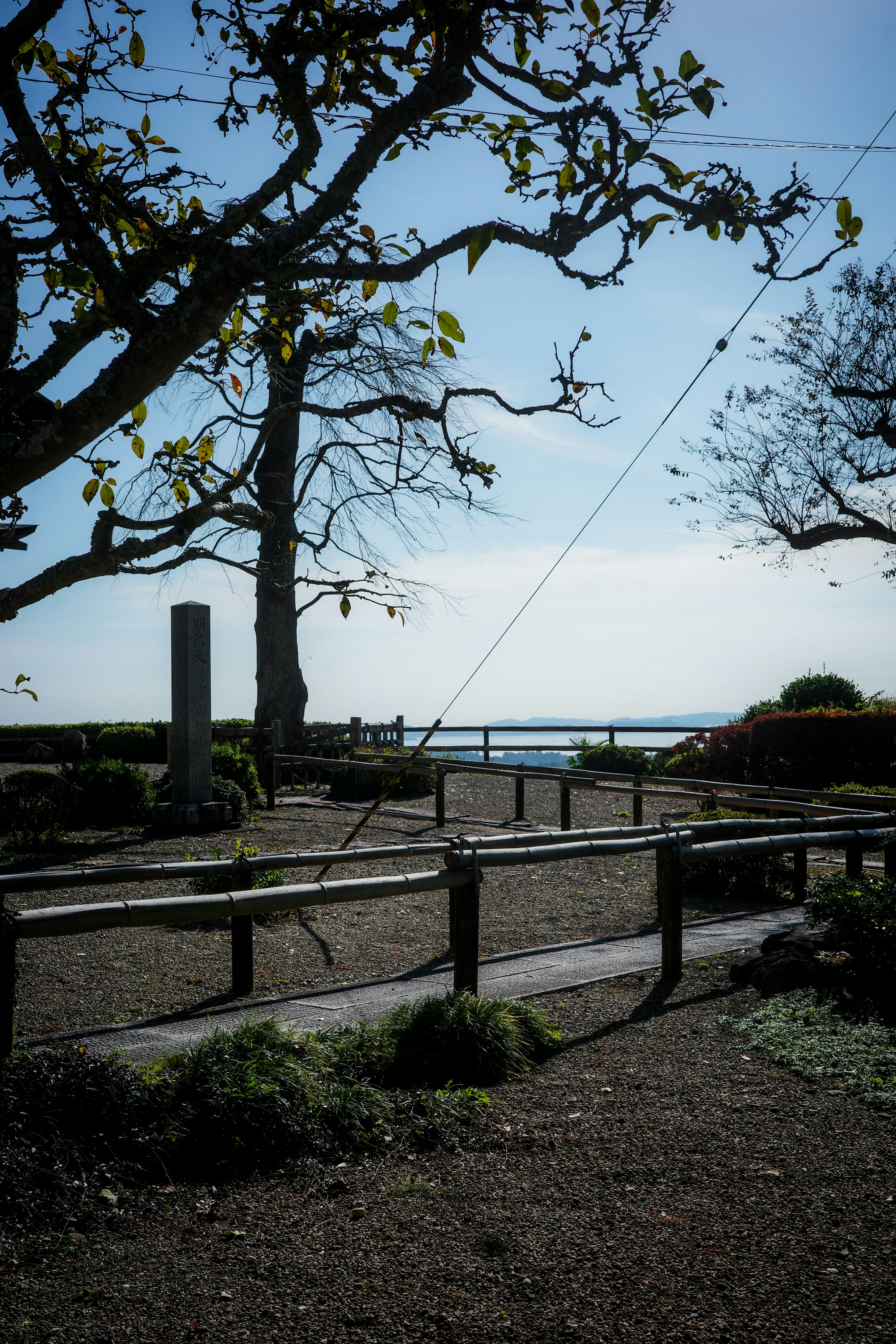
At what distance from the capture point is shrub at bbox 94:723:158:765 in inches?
925

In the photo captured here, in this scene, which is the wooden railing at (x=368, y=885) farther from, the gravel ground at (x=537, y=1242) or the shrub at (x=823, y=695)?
the shrub at (x=823, y=695)

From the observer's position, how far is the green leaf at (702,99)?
12.4ft

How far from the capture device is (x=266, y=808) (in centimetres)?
1590

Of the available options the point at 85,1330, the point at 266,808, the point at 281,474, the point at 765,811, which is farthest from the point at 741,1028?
Answer: the point at 281,474

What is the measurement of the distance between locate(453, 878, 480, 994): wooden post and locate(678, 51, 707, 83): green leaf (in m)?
3.78

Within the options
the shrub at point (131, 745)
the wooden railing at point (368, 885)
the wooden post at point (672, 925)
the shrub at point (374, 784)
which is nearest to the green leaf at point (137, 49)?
the wooden railing at point (368, 885)

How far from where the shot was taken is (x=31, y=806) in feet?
39.0

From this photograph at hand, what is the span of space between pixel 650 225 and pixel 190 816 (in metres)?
11.0

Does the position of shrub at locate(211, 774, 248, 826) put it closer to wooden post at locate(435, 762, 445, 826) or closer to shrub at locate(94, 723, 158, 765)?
wooden post at locate(435, 762, 445, 826)

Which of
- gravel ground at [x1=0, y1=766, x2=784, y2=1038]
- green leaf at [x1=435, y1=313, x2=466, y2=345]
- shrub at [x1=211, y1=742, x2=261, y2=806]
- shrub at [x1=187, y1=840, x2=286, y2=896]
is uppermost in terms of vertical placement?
green leaf at [x1=435, y1=313, x2=466, y2=345]

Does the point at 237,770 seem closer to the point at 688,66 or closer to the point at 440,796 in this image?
the point at 440,796

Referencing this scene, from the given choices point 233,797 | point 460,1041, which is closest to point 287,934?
point 460,1041

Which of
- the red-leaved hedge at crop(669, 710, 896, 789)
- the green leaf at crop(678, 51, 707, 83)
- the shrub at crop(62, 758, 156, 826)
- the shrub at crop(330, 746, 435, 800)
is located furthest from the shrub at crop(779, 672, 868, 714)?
the green leaf at crop(678, 51, 707, 83)

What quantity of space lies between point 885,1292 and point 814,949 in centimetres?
351
